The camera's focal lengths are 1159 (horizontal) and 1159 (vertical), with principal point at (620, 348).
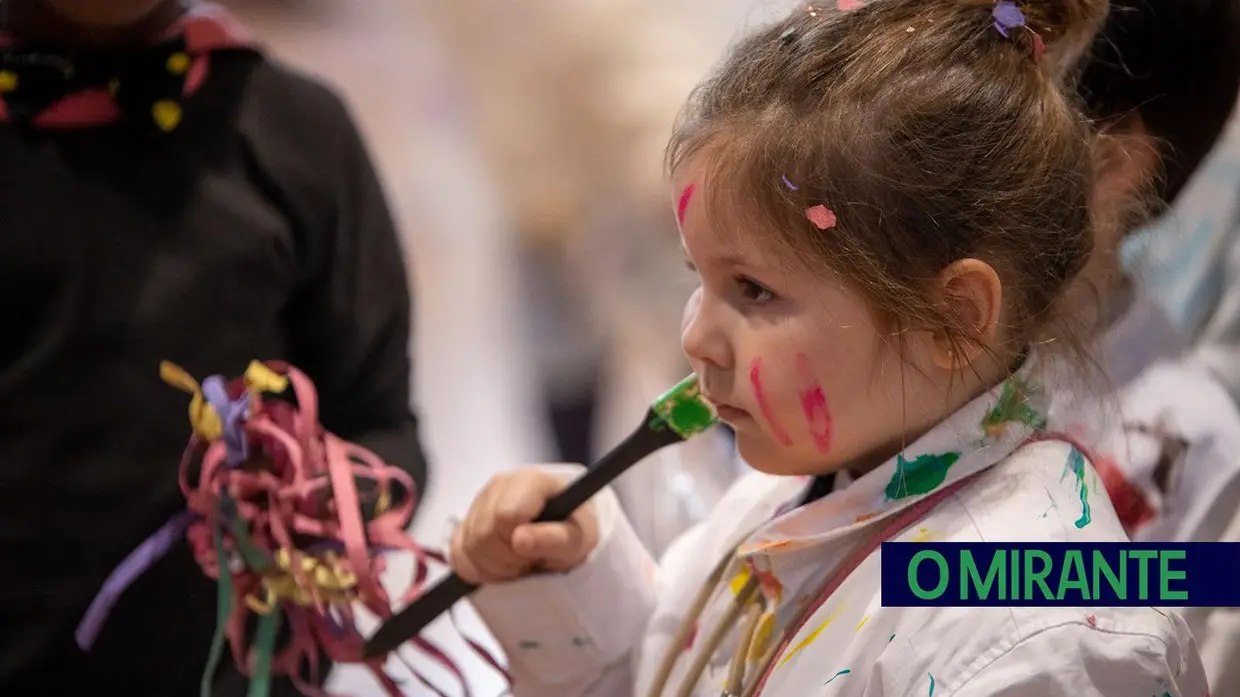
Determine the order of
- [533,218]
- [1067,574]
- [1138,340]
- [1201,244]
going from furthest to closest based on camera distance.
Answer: [533,218] < [1201,244] < [1138,340] < [1067,574]

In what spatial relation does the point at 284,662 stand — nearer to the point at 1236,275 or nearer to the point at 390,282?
the point at 390,282

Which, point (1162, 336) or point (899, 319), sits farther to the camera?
point (1162, 336)

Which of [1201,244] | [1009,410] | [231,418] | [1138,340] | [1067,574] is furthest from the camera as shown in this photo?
[1201,244]

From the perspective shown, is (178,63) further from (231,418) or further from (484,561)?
(484,561)

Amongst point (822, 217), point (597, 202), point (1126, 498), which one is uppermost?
point (822, 217)

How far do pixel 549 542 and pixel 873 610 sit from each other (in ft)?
0.55

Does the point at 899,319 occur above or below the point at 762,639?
above

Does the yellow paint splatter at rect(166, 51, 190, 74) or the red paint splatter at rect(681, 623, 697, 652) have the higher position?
the yellow paint splatter at rect(166, 51, 190, 74)

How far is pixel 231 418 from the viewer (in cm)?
57

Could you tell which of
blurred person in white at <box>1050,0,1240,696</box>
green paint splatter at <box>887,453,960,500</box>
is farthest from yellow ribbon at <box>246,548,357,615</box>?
blurred person in white at <box>1050,0,1240,696</box>

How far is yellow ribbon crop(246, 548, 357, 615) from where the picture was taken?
568mm

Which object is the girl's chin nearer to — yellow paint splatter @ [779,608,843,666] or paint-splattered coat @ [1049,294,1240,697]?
yellow paint splatter @ [779,608,843,666]

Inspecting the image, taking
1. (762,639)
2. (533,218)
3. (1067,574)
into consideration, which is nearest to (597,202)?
(533,218)

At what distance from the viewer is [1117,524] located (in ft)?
1.49
